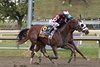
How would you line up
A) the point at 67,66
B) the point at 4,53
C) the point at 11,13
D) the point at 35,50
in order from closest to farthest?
the point at 67,66 → the point at 35,50 → the point at 4,53 → the point at 11,13

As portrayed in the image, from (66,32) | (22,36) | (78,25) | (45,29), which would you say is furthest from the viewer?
(22,36)

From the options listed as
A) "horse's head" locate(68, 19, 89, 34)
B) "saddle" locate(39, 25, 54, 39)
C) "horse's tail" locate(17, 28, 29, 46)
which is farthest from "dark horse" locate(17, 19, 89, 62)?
"horse's tail" locate(17, 28, 29, 46)

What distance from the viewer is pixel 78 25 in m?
11.3

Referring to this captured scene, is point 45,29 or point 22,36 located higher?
point 45,29

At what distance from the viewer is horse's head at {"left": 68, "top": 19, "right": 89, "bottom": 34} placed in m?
11.3

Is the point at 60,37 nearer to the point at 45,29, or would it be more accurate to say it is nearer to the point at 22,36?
the point at 45,29

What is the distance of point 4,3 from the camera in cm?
5162

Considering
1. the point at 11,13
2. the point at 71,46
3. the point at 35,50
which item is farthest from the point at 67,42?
the point at 11,13

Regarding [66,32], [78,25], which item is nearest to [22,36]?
[66,32]

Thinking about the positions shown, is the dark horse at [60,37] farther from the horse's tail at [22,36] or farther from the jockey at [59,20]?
the horse's tail at [22,36]

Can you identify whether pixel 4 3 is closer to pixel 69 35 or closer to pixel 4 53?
pixel 4 53

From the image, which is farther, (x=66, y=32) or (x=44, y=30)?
(x=44, y=30)

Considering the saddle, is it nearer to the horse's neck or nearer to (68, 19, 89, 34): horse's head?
the horse's neck

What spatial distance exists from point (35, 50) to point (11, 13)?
126 feet
